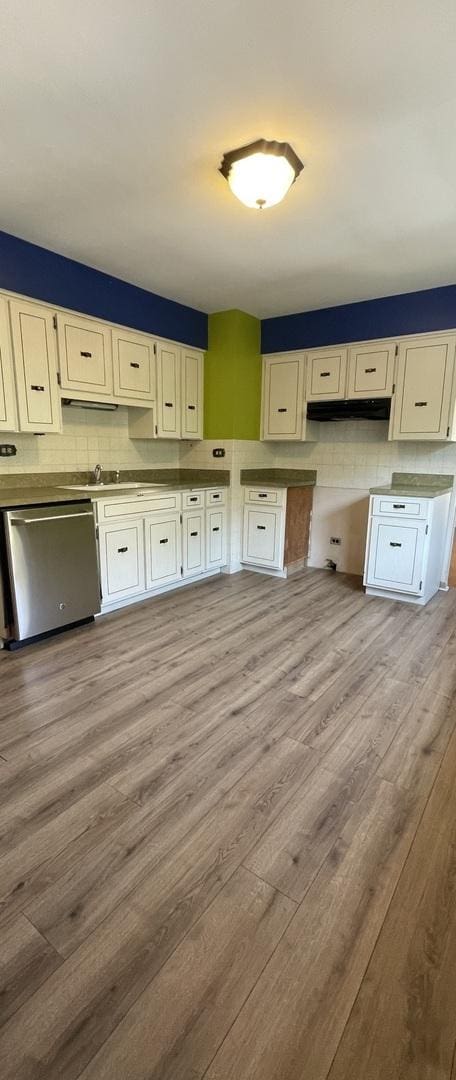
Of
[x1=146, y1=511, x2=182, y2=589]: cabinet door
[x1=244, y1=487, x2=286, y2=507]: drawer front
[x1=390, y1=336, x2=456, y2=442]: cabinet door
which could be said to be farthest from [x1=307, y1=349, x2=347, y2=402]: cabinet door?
[x1=146, y1=511, x2=182, y2=589]: cabinet door

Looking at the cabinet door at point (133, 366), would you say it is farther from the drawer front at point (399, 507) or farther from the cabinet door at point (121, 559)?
the drawer front at point (399, 507)

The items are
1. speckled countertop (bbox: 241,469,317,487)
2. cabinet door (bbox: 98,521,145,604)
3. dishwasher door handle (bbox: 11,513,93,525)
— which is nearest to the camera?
dishwasher door handle (bbox: 11,513,93,525)

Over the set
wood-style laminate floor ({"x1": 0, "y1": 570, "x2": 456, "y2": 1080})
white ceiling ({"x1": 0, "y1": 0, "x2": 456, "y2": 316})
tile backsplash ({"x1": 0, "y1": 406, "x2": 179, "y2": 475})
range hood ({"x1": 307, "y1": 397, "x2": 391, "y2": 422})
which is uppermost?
white ceiling ({"x1": 0, "y1": 0, "x2": 456, "y2": 316})

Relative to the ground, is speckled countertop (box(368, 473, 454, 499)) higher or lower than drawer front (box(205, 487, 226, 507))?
higher

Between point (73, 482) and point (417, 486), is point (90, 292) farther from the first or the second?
point (417, 486)

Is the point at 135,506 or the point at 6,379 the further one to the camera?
the point at 135,506

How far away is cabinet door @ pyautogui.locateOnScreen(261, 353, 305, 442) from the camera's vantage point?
445 centimetres

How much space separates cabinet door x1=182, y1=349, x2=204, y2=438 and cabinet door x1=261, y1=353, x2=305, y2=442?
2.20 feet

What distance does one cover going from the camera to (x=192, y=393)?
4418 mm

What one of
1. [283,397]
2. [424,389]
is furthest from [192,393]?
[424,389]

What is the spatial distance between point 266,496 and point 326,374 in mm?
1262

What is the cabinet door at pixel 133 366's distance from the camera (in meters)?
3.63

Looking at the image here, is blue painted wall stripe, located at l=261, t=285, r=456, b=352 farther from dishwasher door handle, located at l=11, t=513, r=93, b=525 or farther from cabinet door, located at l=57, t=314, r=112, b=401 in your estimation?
dishwasher door handle, located at l=11, t=513, r=93, b=525

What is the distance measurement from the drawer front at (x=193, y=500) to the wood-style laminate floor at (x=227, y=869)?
1696mm
